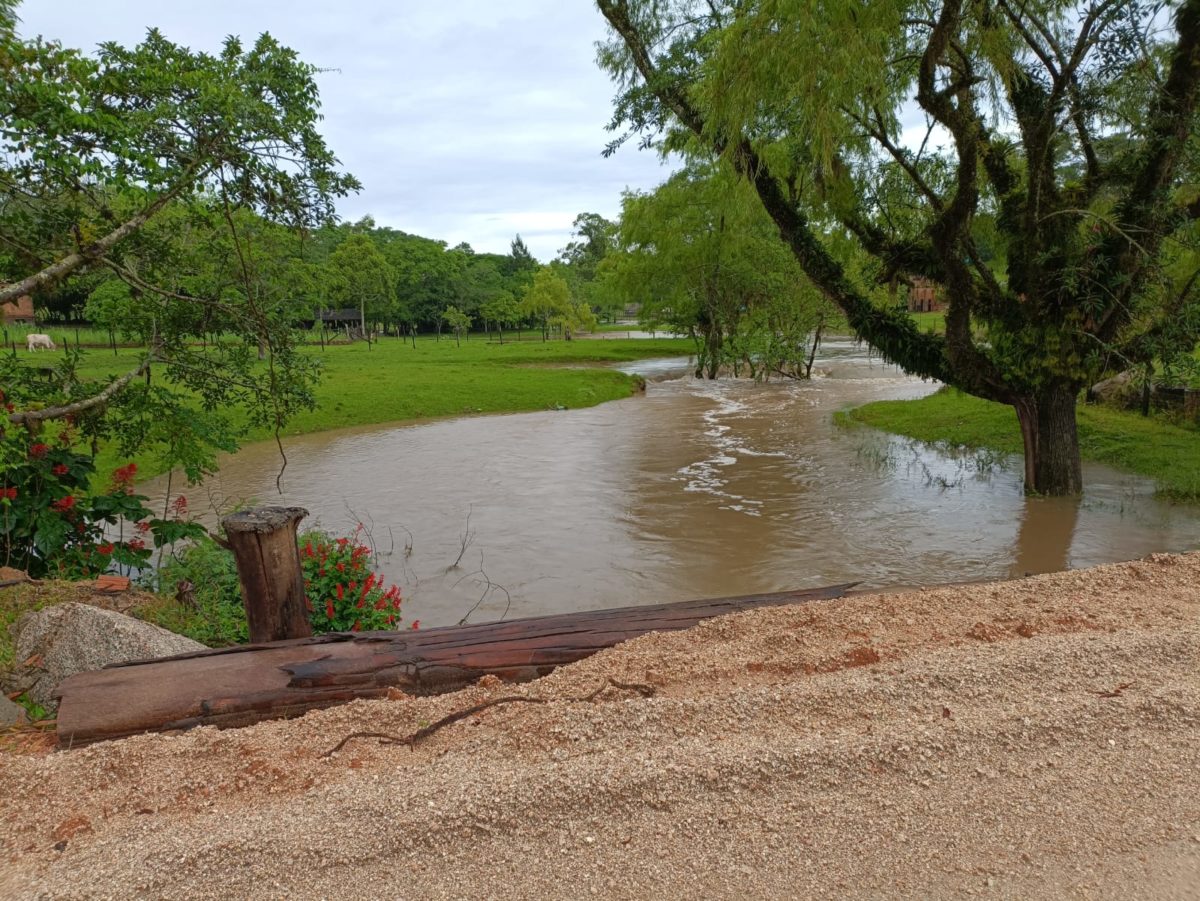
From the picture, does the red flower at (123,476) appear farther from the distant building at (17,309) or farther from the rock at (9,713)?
the rock at (9,713)

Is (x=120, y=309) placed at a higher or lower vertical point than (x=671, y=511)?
higher

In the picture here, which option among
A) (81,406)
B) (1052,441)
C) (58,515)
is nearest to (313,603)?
(58,515)

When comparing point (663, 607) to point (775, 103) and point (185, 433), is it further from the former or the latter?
point (775, 103)

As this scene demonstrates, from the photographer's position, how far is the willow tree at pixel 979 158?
856 cm

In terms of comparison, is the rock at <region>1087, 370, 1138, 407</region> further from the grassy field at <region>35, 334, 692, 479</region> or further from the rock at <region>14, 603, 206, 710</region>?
the rock at <region>14, 603, 206, 710</region>

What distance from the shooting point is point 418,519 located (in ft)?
35.8

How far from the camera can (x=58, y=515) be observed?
5.83 meters

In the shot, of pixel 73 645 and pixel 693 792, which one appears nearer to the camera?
pixel 693 792

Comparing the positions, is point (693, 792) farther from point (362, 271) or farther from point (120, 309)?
point (362, 271)

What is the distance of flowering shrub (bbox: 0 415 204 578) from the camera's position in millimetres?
5684

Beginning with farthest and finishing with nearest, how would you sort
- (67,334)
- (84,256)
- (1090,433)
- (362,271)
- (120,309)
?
(362,271)
(67,334)
(1090,433)
(120,309)
(84,256)

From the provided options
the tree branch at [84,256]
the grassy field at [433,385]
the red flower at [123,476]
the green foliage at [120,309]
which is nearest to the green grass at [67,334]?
the grassy field at [433,385]

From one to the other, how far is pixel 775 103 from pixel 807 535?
541 centimetres

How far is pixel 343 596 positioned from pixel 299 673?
1.92 m
